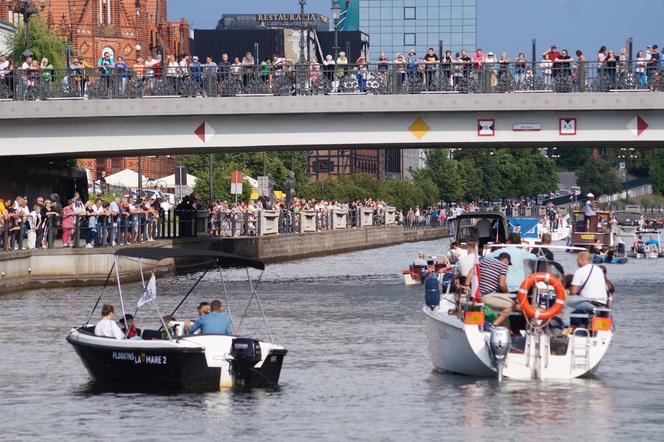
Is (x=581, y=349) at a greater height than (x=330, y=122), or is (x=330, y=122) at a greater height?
(x=330, y=122)

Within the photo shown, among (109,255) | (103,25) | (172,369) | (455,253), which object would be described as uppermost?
(103,25)

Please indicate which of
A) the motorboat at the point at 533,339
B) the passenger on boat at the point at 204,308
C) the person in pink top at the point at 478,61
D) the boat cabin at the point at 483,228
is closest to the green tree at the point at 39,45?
the boat cabin at the point at 483,228

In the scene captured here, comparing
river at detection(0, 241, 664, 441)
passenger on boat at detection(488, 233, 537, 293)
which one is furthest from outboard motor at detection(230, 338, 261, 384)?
passenger on boat at detection(488, 233, 537, 293)

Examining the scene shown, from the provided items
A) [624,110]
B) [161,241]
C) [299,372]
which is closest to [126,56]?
[161,241]

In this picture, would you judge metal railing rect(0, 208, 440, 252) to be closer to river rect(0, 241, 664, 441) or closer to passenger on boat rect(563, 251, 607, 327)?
river rect(0, 241, 664, 441)

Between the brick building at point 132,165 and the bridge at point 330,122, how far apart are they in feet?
256

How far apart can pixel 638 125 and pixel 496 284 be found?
74.2 ft

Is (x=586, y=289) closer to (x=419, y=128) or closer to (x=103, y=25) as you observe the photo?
(x=419, y=128)

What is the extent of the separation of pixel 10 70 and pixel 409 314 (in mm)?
17323

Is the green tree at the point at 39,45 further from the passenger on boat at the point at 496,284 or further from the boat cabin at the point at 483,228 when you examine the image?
the passenger on boat at the point at 496,284

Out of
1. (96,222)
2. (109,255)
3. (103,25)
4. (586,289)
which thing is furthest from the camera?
(103,25)

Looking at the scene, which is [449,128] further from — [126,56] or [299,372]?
[126,56]

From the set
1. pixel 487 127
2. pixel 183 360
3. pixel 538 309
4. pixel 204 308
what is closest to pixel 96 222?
pixel 487 127

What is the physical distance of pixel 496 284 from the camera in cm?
2859
